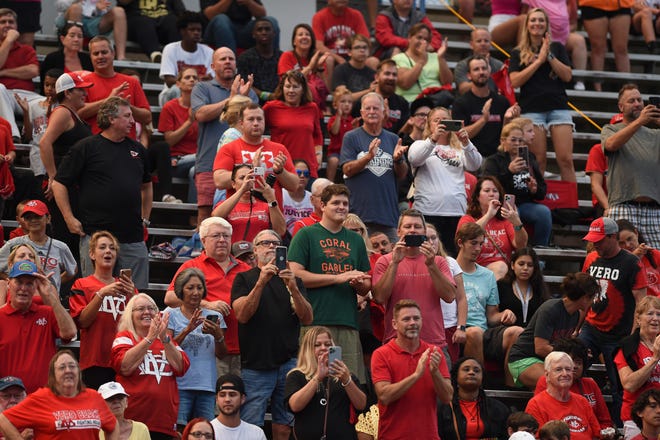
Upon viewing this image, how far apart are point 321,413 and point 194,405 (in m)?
1.05


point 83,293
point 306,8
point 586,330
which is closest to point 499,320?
point 586,330

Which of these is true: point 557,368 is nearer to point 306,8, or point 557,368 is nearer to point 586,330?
point 586,330

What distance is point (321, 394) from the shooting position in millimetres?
9406

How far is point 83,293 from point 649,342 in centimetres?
433

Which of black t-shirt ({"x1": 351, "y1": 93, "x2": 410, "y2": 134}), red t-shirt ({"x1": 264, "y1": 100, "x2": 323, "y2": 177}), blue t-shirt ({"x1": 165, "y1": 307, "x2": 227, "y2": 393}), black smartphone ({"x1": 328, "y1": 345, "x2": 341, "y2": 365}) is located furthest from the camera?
black t-shirt ({"x1": 351, "y1": 93, "x2": 410, "y2": 134})

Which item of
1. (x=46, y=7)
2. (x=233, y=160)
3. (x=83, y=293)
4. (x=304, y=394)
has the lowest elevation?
(x=304, y=394)

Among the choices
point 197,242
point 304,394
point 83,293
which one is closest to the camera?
point 304,394

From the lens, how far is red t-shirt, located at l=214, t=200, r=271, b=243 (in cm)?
1125

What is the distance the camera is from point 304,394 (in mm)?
9297

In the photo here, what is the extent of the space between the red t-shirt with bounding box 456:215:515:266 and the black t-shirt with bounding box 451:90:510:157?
184 cm

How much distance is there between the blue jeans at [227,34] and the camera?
604 inches

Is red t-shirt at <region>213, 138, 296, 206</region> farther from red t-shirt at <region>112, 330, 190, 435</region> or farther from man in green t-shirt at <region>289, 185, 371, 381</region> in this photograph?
red t-shirt at <region>112, 330, 190, 435</region>

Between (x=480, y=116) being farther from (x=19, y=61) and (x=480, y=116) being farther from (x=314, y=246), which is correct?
(x=19, y=61)

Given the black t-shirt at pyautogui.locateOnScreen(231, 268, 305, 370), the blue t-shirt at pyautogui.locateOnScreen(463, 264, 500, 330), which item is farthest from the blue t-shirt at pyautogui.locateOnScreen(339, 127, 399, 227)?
the black t-shirt at pyautogui.locateOnScreen(231, 268, 305, 370)
